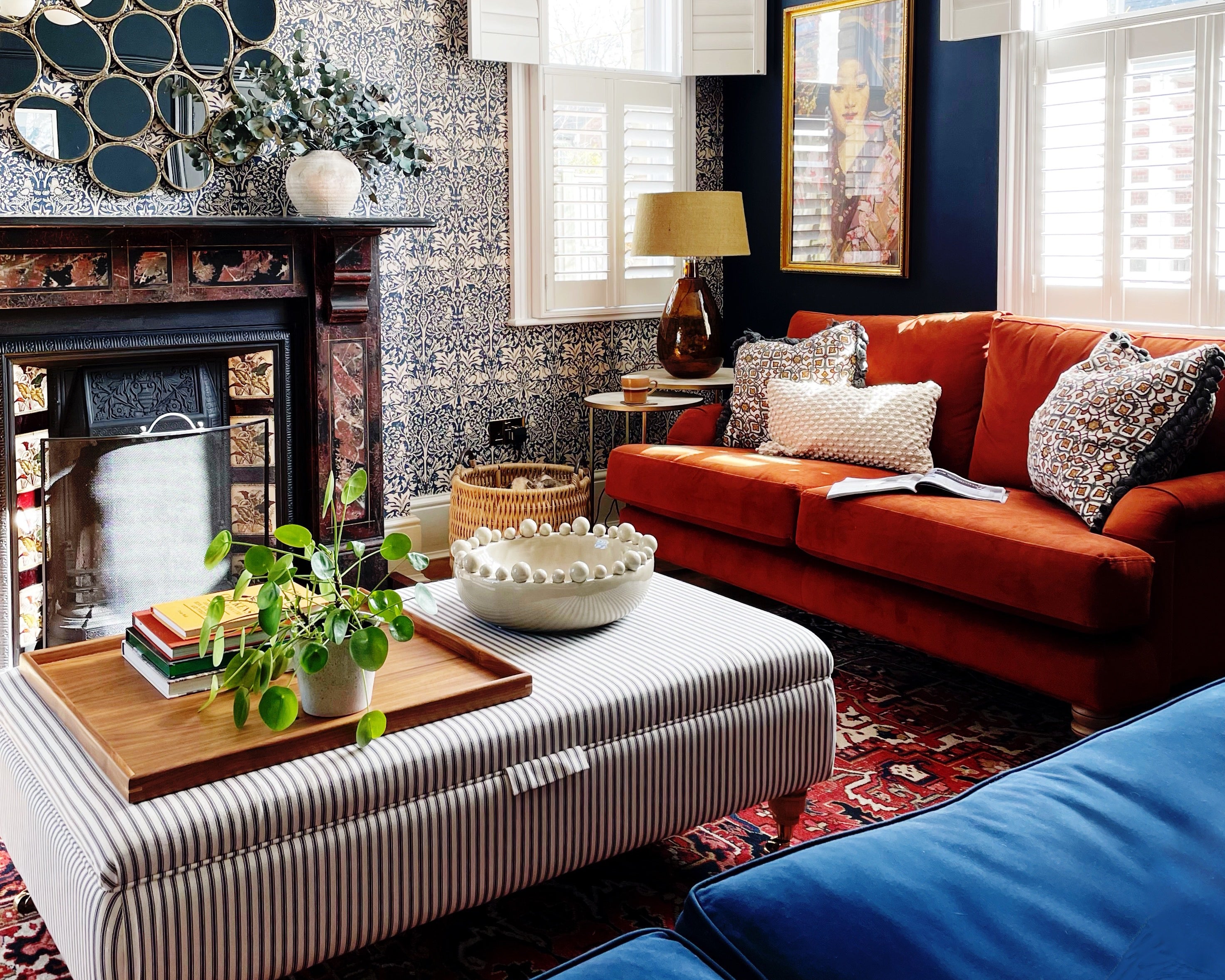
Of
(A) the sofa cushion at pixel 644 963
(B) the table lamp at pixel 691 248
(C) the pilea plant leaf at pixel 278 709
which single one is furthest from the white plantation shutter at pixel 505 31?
(A) the sofa cushion at pixel 644 963

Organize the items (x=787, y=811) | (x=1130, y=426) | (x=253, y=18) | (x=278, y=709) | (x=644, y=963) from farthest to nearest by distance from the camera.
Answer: (x=253, y=18) → (x=1130, y=426) → (x=787, y=811) → (x=278, y=709) → (x=644, y=963)

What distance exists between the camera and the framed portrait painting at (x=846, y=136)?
4.52 m

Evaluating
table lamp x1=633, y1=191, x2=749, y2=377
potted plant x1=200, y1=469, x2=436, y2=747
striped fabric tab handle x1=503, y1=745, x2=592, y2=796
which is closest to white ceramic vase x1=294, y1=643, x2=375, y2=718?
potted plant x1=200, y1=469, x2=436, y2=747

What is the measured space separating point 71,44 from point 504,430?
6.71 feet

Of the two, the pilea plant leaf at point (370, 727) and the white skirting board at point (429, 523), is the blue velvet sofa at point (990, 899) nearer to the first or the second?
the pilea plant leaf at point (370, 727)

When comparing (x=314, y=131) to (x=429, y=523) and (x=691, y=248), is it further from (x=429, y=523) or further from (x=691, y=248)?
(x=429, y=523)

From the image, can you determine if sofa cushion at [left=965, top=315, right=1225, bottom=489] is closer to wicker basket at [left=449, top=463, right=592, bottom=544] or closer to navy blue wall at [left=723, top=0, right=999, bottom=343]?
navy blue wall at [left=723, top=0, right=999, bottom=343]

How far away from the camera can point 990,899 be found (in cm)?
93

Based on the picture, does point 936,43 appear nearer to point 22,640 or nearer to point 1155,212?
point 1155,212

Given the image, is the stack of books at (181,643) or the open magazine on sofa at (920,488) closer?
the stack of books at (181,643)

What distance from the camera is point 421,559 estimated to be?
193 cm

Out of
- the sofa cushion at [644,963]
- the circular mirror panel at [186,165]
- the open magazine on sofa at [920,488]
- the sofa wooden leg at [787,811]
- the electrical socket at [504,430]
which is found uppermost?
the circular mirror panel at [186,165]

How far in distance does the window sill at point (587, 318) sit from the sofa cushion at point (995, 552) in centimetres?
182

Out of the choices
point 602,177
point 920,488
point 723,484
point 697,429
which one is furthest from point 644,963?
point 602,177
